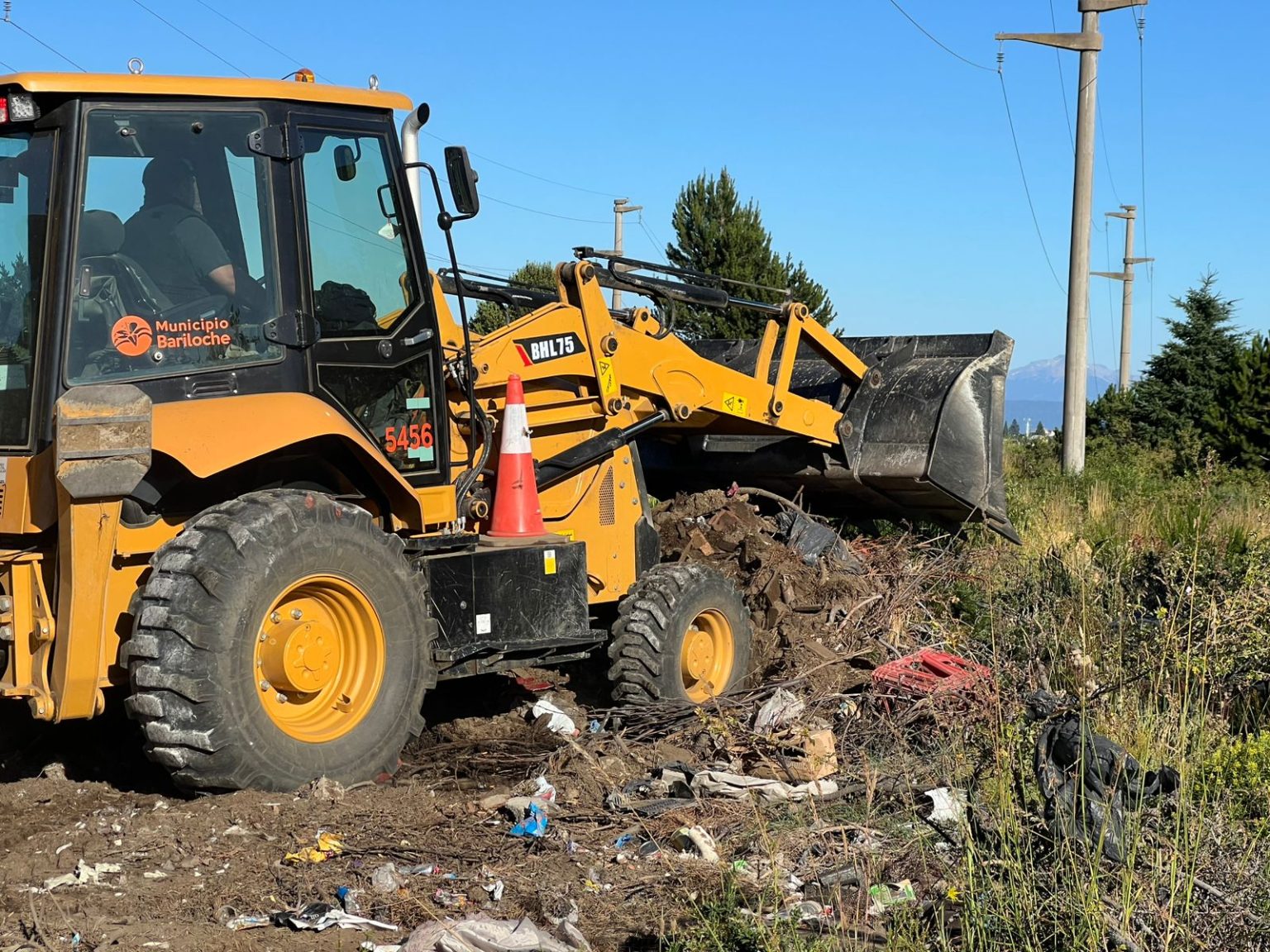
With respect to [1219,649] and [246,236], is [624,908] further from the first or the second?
[1219,649]

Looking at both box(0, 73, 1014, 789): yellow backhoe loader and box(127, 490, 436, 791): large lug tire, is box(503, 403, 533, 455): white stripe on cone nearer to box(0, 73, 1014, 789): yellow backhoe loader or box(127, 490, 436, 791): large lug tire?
box(0, 73, 1014, 789): yellow backhoe loader

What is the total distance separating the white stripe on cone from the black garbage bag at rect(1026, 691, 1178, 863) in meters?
2.85

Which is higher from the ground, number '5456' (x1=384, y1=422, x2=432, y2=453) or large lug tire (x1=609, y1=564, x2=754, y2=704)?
number '5456' (x1=384, y1=422, x2=432, y2=453)

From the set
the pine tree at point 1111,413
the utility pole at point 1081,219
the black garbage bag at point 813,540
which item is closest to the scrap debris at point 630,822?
the black garbage bag at point 813,540

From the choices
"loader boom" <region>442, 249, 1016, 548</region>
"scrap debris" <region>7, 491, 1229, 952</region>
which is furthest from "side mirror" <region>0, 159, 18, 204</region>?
"loader boom" <region>442, 249, 1016, 548</region>

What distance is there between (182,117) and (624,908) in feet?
11.2

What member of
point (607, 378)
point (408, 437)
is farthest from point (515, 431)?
point (607, 378)

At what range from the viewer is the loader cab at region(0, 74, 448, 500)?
203 inches

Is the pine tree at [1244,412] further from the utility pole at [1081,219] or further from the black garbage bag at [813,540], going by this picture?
the black garbage bag at [813,540]

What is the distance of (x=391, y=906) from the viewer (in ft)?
14.1

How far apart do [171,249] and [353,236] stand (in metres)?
0.90

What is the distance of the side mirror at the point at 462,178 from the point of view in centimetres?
597

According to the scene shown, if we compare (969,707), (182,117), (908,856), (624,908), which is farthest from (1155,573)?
(182,117)

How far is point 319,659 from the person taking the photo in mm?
5574
